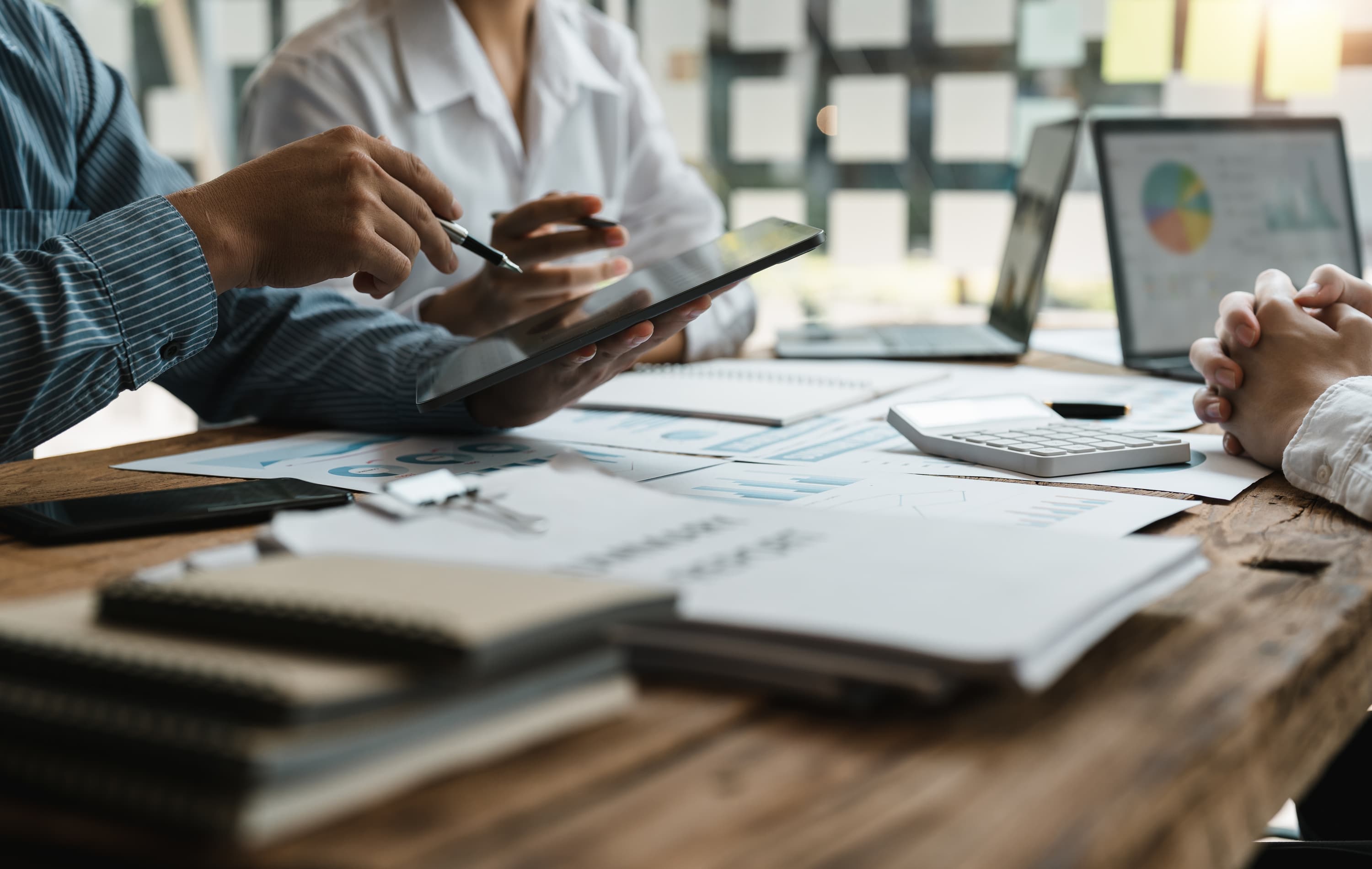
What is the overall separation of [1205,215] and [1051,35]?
943 millimetres

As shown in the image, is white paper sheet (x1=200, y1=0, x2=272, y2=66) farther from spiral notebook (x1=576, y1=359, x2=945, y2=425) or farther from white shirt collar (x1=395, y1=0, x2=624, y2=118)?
spiral notebook (x1=576, y1=359, x2=945, y2=425)

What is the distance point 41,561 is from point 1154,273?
1141 millimetres

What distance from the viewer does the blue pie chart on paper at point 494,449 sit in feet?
2.82

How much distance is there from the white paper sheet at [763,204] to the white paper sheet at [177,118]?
4.22ft

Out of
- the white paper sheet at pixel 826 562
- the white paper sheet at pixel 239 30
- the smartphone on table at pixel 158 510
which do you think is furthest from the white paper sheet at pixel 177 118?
the white paper sheet at pixel 826 562

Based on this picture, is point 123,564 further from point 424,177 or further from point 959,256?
point 959,256

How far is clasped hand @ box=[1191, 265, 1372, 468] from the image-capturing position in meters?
0.79

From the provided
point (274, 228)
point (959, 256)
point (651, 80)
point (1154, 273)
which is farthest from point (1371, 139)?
point (274, 228)

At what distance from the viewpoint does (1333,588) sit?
1.68 ft

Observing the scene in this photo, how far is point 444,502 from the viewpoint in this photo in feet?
1.77

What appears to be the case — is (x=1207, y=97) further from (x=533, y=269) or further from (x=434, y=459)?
(x=434, y=459)

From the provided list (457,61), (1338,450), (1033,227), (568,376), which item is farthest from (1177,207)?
(457,61)

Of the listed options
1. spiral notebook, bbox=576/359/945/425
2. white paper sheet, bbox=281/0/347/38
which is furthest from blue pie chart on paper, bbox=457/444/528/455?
white paper sheet, bbox=281/0/347/38

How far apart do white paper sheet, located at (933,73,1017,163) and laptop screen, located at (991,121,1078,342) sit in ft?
1.86
